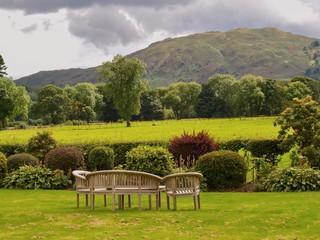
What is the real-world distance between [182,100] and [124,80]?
53.8 m

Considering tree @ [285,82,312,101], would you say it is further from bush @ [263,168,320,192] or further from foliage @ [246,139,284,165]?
bush @ [263,168,320,192]

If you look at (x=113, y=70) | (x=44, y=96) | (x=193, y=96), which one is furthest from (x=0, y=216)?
(x=193, y=96)

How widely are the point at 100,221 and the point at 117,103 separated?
68217 mm

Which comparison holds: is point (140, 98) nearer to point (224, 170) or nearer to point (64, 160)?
point (64, 160)

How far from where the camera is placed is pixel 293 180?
18375 millimetres

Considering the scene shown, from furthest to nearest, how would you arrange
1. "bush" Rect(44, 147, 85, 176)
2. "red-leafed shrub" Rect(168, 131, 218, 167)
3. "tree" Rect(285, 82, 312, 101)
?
"tree" Rect(285, 82, 312, 101)
"red-leafed shrub" Rect(168, 131, 218, 167)
"bush" Rect(44, 147, 85, 176)

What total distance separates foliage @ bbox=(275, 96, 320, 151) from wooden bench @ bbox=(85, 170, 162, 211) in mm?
10611

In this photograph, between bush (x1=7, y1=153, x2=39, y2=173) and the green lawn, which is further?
bush (x1=7, y1=153, x2=39, y2=173)

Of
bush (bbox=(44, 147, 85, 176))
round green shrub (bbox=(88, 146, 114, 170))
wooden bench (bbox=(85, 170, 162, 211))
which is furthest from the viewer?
round green shrub (bbox=(88, 146, 114, 170))

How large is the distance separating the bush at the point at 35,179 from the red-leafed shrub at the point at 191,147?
5.12 meters

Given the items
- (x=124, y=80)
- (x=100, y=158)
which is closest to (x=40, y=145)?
(x=100, y=158)

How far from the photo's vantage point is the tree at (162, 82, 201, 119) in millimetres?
129000

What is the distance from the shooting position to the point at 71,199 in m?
17.7

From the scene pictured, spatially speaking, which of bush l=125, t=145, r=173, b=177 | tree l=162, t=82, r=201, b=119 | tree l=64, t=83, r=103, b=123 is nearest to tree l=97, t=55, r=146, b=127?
tree l=64, t=83, r=103, b=123
